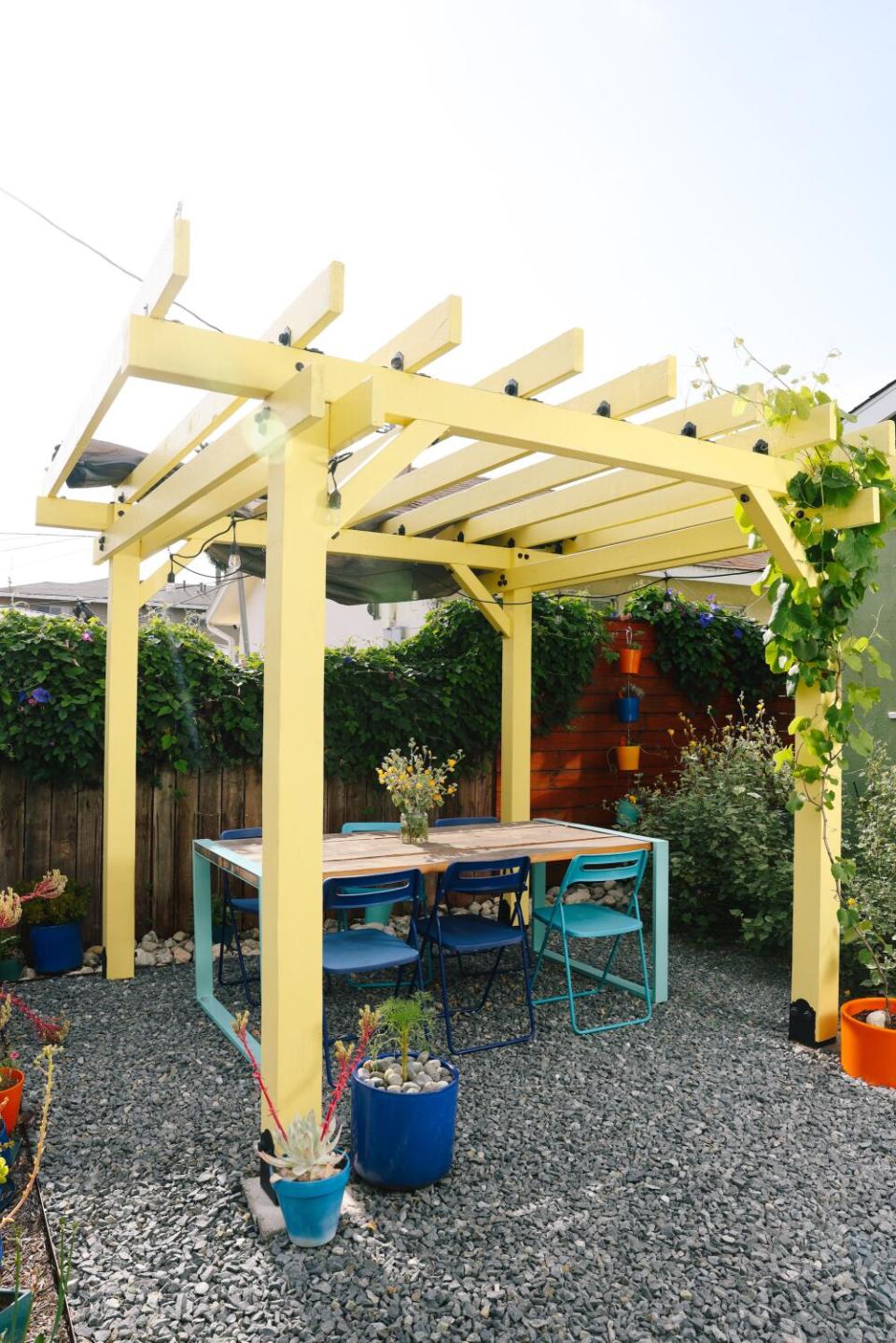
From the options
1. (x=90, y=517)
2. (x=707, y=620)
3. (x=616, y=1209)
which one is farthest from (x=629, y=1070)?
(x=707, y=620)

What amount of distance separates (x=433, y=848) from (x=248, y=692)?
6.23 ft

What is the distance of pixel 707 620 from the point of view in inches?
302

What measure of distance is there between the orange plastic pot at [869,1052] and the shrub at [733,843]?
1.55 m

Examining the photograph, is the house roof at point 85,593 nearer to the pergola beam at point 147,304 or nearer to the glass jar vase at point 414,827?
the glass jar vase at point 414,827

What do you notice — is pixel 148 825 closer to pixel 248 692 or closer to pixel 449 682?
pixel 248 692

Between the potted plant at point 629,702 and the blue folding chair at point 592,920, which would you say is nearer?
the blue folding chair at point 592,920

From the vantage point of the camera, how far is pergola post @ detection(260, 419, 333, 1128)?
9.27ft

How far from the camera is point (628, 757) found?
7320 mm

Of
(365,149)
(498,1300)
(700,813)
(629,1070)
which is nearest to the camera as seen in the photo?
(498,1300)

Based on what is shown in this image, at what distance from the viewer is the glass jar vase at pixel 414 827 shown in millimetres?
4977

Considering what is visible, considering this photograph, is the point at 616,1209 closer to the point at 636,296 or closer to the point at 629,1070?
the point at 629,1070

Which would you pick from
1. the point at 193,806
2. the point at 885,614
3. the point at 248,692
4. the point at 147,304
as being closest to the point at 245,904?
the point at 193,806

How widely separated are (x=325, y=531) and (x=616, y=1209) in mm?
2325

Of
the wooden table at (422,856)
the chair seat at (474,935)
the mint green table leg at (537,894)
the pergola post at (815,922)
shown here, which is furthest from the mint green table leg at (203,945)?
the pergola post at (815,922)
